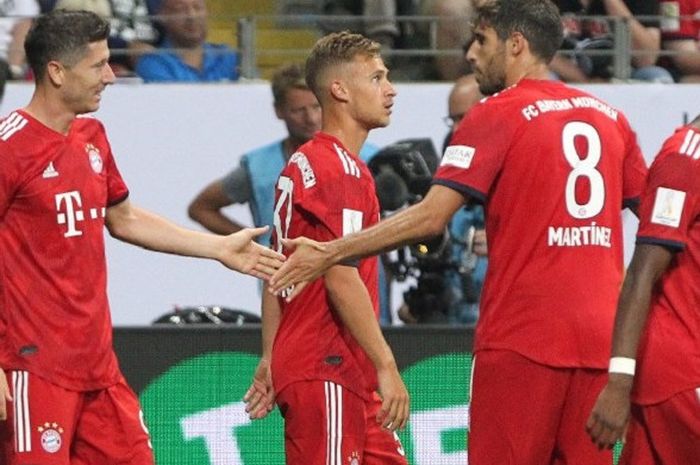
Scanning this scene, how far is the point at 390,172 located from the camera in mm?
8883

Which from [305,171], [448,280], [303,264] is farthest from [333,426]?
[448,280]

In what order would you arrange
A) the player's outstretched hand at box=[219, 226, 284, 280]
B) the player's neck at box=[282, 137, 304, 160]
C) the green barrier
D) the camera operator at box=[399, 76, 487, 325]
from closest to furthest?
the player's outstretched hand at box=[219, 226, 284, 280] < the green barrier < the camera operator at box=[399, 76, 487, 325] < the player's neck at box=[282, 137, 304, 160]

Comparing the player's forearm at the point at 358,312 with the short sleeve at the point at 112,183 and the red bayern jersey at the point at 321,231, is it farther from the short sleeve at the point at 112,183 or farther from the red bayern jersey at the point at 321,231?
the short sleeve at the point at 112,183

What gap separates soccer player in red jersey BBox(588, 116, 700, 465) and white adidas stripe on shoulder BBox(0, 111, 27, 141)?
2366mm

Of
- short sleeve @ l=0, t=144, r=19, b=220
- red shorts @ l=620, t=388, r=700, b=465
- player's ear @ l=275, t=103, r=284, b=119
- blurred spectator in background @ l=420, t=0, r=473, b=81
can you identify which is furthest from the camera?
blurred spectator in background @ l=420, t=0, r=473, b=81

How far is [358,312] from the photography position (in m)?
6.48

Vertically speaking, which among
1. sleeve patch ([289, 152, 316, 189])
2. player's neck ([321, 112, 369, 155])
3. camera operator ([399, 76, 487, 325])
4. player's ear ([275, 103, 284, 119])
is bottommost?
camera operator ([399, 76, 487, 325])

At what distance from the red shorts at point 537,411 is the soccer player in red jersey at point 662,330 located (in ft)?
1.80

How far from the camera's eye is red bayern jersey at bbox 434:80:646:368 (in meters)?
5.88

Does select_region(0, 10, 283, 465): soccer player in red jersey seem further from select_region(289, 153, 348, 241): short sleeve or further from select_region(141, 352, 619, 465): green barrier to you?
select_region(141, 352, 619, 465): green barrier

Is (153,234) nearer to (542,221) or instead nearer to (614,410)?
(542,221)

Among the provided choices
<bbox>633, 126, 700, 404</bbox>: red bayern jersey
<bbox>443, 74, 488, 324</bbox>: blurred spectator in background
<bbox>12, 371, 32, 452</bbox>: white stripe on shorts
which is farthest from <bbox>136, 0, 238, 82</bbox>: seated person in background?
<bbox>633, 126, 700, 404</bbox>: red bayern jersey

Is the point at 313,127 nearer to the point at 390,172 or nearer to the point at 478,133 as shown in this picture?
the point at 390,172

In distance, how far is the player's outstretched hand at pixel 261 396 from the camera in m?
6.94
